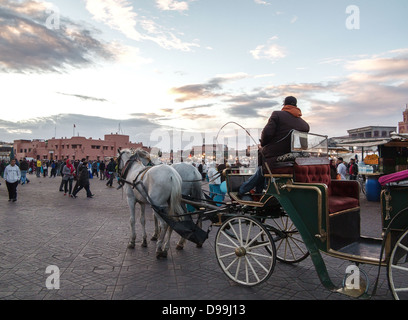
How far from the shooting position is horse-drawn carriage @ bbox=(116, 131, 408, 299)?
3504 mm

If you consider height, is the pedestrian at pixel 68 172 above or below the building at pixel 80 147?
below

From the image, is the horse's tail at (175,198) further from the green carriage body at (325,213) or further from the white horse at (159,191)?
the green carriage body at (325,213)

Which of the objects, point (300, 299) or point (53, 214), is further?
point (53, 214)

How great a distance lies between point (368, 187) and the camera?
14594mm

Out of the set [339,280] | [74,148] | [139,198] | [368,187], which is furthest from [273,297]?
[74,148]

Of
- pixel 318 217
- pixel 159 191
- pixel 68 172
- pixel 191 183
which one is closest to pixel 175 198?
pixel 159 191

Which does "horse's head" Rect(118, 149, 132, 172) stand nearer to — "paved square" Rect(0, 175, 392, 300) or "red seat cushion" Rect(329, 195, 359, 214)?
"paved square" Rect(0, 175, 392, 300)

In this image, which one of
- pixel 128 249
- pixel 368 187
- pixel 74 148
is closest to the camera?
pixel 128 249

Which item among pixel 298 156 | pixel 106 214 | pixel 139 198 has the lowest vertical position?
pixel 106 214

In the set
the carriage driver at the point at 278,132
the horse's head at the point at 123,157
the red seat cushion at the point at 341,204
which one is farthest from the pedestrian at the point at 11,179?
the red seat cushion at the point at 341,204

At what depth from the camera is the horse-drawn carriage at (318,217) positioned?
3504 millimetres

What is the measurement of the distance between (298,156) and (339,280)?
6.39 feet
